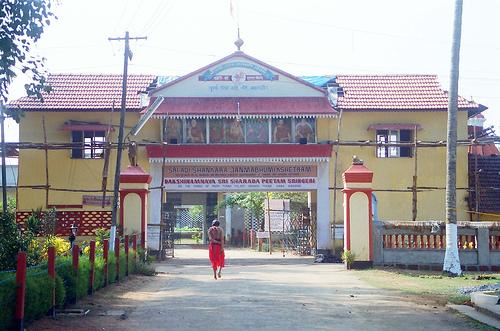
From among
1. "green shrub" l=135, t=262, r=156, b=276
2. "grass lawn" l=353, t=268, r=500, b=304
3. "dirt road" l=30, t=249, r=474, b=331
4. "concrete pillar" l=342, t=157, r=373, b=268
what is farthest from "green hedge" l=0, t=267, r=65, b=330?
"concrete pillar" l=342, t=157, r=373, b=268

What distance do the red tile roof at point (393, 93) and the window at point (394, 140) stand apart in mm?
1060

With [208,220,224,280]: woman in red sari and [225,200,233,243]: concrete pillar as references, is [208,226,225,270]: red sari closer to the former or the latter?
[208,220,224,280]: woman in red sari

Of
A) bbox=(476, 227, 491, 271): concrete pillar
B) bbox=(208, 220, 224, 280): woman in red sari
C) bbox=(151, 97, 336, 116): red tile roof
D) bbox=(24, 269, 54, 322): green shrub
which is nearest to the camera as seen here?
bbox=(24, 269, 54, 322): green shrub

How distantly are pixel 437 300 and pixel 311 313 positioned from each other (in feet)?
10.5

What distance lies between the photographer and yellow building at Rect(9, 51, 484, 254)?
1046 inches

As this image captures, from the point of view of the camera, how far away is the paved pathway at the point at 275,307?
369 inches

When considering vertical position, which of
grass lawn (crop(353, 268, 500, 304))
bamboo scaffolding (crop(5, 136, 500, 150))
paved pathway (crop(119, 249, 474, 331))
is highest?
bamboo scaffolding (crop(5, 136, 500, 150))

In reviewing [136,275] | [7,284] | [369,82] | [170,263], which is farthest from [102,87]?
[7,284]

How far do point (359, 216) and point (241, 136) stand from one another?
301 inches

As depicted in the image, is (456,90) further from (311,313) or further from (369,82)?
(369,82)

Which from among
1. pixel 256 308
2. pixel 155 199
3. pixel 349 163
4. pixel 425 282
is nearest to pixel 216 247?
pixel 425 282

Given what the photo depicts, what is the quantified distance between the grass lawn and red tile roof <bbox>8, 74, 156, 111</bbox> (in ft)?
44.5

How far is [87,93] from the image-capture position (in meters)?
29.3

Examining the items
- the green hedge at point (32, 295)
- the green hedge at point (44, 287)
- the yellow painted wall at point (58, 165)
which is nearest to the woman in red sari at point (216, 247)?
the green hedge at point (44, 287)
